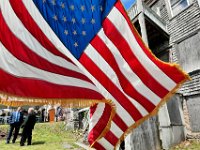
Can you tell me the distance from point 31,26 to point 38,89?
0.80 metres

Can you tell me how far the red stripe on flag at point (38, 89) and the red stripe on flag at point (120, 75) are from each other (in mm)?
782

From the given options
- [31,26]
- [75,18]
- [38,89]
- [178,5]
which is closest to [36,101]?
[38,89]

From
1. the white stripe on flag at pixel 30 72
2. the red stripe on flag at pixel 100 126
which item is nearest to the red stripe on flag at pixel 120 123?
the red stripe on flag at pixel 100 126

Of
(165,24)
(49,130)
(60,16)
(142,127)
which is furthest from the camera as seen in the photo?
(49,130)

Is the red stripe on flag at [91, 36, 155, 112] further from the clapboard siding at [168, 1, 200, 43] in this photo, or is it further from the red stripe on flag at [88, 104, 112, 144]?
the clapboard siding at [168, 1, 200, 43]

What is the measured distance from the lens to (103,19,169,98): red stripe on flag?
398cm

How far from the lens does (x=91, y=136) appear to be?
417 cm

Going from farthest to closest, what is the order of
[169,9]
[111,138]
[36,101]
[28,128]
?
[169,9] → [28,128] → [111,138] → [36,101]

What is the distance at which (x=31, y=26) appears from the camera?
10.3 ft

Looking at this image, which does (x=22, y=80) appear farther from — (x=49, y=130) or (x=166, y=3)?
(x=49, y=130)

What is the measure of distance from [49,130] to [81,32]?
44.5ft

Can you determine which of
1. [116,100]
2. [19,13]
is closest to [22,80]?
[19,13]

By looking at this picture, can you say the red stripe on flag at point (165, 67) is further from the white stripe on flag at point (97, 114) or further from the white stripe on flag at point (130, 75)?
the white stripe on flag at point (97, 114)

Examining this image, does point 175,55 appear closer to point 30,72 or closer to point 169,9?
point 169,9
